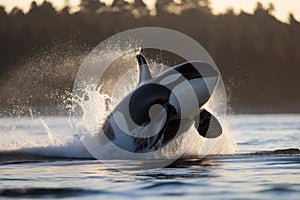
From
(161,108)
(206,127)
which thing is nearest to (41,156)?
(161,108)

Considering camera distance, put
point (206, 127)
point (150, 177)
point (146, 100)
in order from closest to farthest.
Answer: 1. point (150, 177)
2. point (146, 100)
3. point (206, 127)

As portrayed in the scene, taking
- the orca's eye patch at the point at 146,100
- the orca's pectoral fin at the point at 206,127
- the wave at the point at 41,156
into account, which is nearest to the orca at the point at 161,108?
the orca's eye patch at the point at 146,100

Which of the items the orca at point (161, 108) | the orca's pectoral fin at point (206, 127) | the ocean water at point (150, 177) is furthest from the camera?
the orca's pectoral fin at point (206, 127)

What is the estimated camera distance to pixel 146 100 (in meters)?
15.6

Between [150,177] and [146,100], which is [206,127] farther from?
[150,177]

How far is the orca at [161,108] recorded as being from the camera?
15.6m

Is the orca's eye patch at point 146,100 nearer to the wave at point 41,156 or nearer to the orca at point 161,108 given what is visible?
the orca at point 161,108

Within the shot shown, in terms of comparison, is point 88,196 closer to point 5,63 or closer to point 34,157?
point 34,157

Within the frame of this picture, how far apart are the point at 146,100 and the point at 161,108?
0.35m

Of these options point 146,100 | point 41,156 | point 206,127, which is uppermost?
point 146,100

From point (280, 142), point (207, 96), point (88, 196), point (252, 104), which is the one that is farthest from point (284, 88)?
point (88, 196)

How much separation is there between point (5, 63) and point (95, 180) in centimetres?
3376

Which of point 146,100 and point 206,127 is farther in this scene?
point 206,127

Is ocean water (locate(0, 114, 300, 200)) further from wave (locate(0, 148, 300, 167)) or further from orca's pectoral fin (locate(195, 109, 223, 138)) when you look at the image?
orca's pectoral fin (locate(195, 109, 223, 138))
